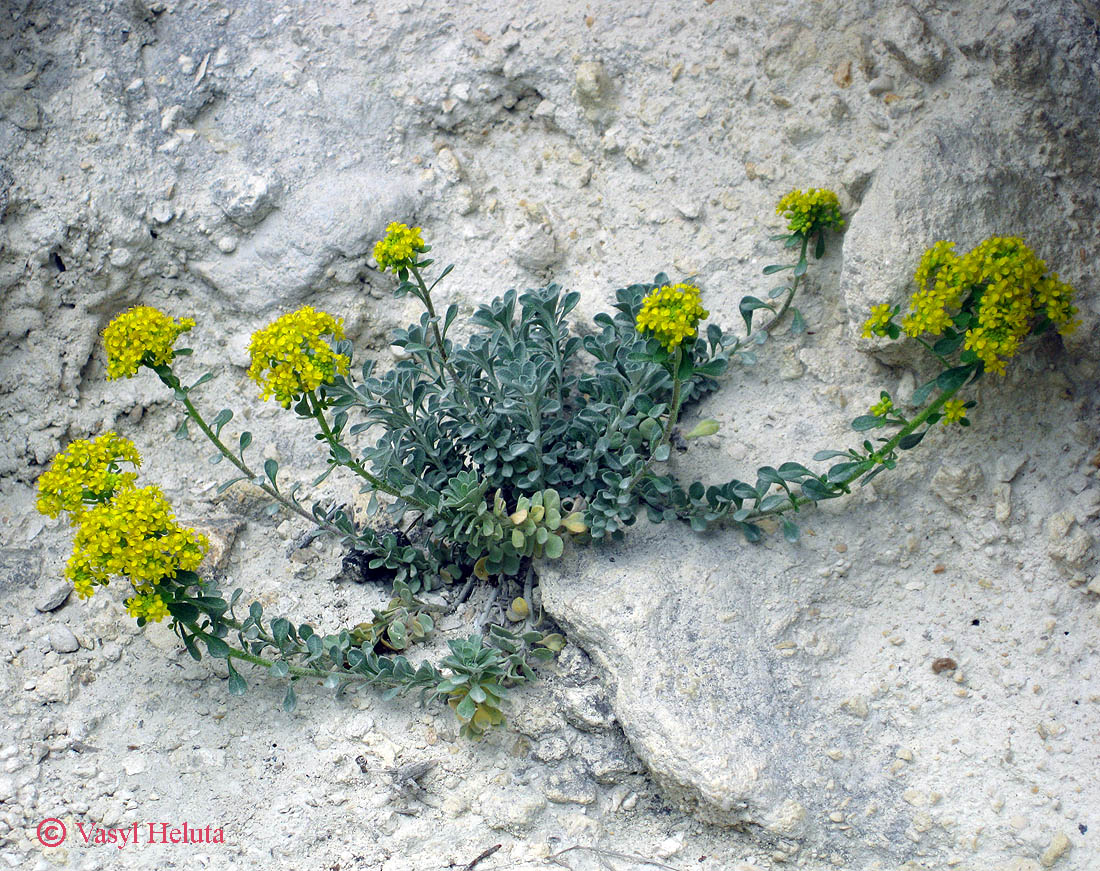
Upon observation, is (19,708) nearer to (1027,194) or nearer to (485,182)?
(485,182)

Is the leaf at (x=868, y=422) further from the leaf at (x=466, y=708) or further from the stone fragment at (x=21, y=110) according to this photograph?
the stone fragment at (x=21, y=110)

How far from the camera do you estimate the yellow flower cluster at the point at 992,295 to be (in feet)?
7.54

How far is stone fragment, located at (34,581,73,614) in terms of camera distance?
117 inches

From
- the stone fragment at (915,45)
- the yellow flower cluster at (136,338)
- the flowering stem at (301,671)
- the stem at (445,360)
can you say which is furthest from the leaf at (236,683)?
the stone fragment at (915,45)

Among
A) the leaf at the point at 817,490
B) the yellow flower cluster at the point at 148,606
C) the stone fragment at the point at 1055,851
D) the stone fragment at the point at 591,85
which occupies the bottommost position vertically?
the stone fragment at the point at 1055,851

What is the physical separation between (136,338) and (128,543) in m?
0.58

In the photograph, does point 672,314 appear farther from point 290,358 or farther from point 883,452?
point 290,358

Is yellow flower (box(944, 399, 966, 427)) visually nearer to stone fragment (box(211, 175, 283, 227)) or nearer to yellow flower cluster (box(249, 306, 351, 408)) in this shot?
yellow flower cluster (box(249, 306, 351, 408))

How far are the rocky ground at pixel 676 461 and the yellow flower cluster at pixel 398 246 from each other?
0.74 m

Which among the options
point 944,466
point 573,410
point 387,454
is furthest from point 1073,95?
point 387,454

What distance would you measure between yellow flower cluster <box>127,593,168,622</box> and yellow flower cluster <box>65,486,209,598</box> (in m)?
0.04

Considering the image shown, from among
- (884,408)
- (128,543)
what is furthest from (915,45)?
(128,543)

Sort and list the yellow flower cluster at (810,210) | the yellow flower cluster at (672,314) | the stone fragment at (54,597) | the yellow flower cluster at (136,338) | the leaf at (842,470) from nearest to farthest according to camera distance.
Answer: the yellow flower cluster at (672,314)
the yellow flower cluster at (136,338)
the leaf at (842,470)
the yellow flower cluster at (810,210)
the stone fragment at (54,597)

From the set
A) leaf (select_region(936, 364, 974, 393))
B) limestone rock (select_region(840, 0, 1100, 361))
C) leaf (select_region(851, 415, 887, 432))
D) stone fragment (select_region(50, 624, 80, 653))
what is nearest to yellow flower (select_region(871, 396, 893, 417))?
leaf (select_region(851, 415, 887, 432))
